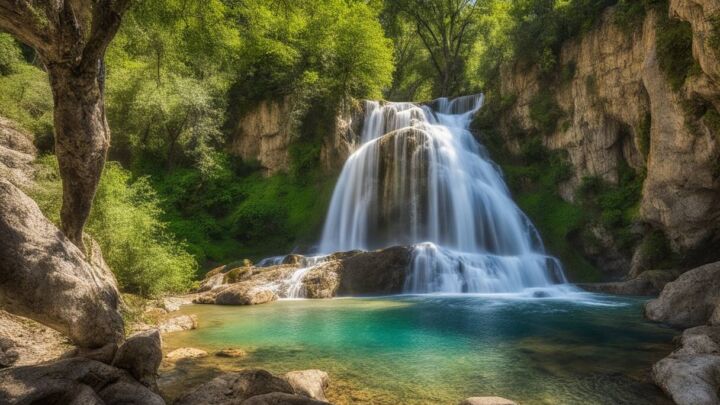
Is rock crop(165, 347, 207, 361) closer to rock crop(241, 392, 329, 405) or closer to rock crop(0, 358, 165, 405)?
rock crop(0, 358, 165, 405)

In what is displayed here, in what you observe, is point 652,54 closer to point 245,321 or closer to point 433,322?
point 433,322

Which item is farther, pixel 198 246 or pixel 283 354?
pixel 198 246

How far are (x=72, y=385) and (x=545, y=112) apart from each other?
26279 millimetres

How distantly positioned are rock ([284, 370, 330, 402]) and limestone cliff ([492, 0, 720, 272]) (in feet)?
39.9

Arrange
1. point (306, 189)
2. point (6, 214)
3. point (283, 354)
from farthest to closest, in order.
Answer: point (306, 189) → point (283, 354) → point (6, 214)

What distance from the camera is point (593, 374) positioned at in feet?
23.5

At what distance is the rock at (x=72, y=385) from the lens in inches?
159

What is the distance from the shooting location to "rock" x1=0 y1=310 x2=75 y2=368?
6030 millimetres

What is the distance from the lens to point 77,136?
6.42 metres

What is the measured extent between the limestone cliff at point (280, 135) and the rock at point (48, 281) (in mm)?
22515

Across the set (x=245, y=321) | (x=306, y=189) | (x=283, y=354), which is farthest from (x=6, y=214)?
(x=306, y=189)

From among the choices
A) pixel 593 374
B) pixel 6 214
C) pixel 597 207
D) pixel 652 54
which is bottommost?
pixel 593 374

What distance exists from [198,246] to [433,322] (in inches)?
680

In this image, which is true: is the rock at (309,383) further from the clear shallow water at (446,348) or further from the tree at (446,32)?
the tree at (446,32)
